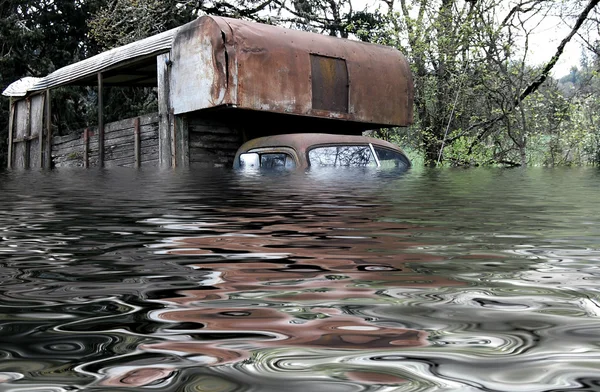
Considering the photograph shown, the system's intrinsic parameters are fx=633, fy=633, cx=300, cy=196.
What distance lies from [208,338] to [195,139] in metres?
11.2

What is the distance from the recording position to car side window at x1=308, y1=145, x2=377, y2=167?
328 inches

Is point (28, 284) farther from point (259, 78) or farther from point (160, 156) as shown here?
point (160, 156)

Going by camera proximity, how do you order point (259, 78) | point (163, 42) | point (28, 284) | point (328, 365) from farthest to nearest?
point (163, 42) < point (259, 78) < point (28, 284) < point (328, 365)

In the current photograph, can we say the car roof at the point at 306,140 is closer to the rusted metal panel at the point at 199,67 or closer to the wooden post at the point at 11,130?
the rusted metal panel at the point at 199,67

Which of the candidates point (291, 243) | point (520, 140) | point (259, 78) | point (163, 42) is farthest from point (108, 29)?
point (291, 243)

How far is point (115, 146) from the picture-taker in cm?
1306

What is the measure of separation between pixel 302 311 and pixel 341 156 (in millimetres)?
7860

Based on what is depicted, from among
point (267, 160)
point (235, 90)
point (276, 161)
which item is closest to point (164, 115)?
point (235, 90)

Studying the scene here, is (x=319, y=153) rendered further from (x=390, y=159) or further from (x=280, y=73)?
(x=280, y=73)

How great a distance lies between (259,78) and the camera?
1067 cm

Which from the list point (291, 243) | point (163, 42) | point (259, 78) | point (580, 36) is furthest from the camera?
point (580, 36)

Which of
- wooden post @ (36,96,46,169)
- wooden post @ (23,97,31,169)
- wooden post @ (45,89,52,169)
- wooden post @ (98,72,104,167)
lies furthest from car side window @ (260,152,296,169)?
wooden post @ (23,97,31,169)

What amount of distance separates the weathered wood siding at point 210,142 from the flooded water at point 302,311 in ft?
32.7

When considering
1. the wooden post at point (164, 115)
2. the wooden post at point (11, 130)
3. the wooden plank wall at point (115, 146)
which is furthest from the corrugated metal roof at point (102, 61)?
the wooden plank wall at point (115, 146)
